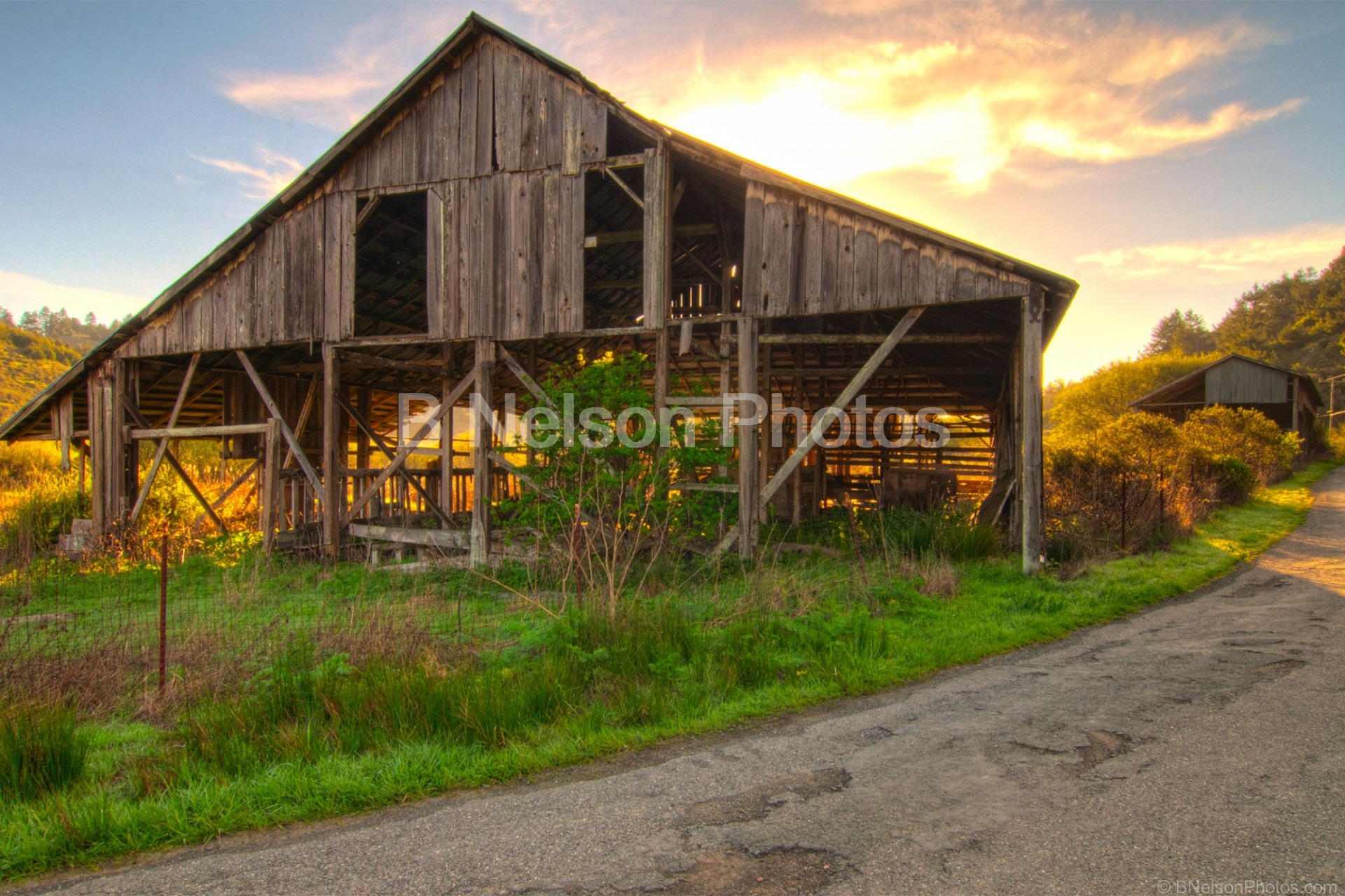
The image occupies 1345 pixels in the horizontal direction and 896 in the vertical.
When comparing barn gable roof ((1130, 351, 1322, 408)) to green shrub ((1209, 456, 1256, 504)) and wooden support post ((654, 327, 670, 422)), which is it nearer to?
green shrub ((1209, 456, 1256, 504))

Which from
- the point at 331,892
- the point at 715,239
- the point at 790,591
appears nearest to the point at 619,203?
the point at 715,239

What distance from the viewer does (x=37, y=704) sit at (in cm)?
467

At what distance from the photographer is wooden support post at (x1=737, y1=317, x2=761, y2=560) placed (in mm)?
11133

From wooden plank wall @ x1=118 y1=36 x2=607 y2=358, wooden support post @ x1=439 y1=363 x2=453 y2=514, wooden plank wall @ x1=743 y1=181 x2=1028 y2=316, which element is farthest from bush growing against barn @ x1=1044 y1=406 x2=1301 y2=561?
wooden support post @ x1=439 y1=363 x2=453 y2=514

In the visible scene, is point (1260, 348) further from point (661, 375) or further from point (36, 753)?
point (36, 753)

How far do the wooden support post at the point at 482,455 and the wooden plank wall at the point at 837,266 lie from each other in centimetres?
446

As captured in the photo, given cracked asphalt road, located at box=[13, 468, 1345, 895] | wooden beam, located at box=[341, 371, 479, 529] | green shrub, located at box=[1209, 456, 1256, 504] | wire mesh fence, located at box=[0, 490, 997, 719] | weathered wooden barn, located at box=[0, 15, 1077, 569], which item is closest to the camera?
cracked asphalt road, located at box=[13, 468, 1345, 895]

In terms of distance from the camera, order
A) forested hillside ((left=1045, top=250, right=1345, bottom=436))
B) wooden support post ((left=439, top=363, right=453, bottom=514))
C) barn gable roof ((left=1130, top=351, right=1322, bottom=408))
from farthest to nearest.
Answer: forested hillside ((left=1045, top=250, right=1345, bottom=436)) → barn gable roof ((left=1130, top=351, right=1322, bottom=408)) → wooden support post ((left=439, top=363, right=453, bottom=514))

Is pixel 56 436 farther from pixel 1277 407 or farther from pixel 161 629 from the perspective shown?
pixel 1277 407

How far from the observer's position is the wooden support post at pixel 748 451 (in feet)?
36.5

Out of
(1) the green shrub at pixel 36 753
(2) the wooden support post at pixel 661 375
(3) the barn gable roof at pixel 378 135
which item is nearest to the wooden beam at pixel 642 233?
(3) the barn gable roof at pixel 378 135

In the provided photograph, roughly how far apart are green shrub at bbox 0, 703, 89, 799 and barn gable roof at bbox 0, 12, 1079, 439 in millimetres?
9888

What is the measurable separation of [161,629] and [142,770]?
5.80ft

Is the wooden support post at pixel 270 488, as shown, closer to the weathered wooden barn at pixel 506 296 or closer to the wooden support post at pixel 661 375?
the weathered wooden barn at pixel 506 296
